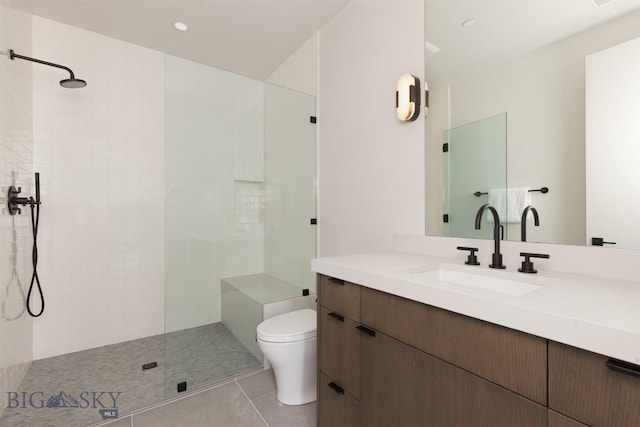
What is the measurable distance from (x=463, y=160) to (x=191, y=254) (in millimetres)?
1889

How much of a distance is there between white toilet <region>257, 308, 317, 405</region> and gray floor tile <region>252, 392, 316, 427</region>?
34 millimetres

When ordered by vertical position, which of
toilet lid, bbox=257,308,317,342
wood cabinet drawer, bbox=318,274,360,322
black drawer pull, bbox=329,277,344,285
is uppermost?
black drawer pull, bbox=329,277,344,285

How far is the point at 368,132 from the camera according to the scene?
191cm

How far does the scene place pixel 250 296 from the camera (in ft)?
7.48

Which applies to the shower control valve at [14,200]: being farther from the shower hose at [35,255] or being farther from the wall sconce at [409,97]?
the wall sconce at [409,97]

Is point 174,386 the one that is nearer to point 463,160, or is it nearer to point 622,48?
point 463,160

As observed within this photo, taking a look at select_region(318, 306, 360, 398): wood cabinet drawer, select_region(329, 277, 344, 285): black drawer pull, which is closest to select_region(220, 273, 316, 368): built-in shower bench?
select_region(318, 306, 360, 398): wood cabinet drawer

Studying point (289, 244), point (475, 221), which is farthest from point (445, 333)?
point (289, 244)

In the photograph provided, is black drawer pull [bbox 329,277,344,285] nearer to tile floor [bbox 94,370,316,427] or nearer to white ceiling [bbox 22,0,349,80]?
tile floor [bbox 94,370,316,427]

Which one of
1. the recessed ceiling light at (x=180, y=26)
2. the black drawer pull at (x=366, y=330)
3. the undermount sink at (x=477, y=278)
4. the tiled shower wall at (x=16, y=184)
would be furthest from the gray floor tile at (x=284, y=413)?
the recessed ceiling light at (x=180, y=26)

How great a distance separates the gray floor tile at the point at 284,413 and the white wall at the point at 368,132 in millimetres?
994

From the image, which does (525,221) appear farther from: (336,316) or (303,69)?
(303,69)

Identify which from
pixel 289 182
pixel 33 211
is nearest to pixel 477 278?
pixel 289 182

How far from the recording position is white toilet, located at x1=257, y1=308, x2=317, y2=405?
163 cm
